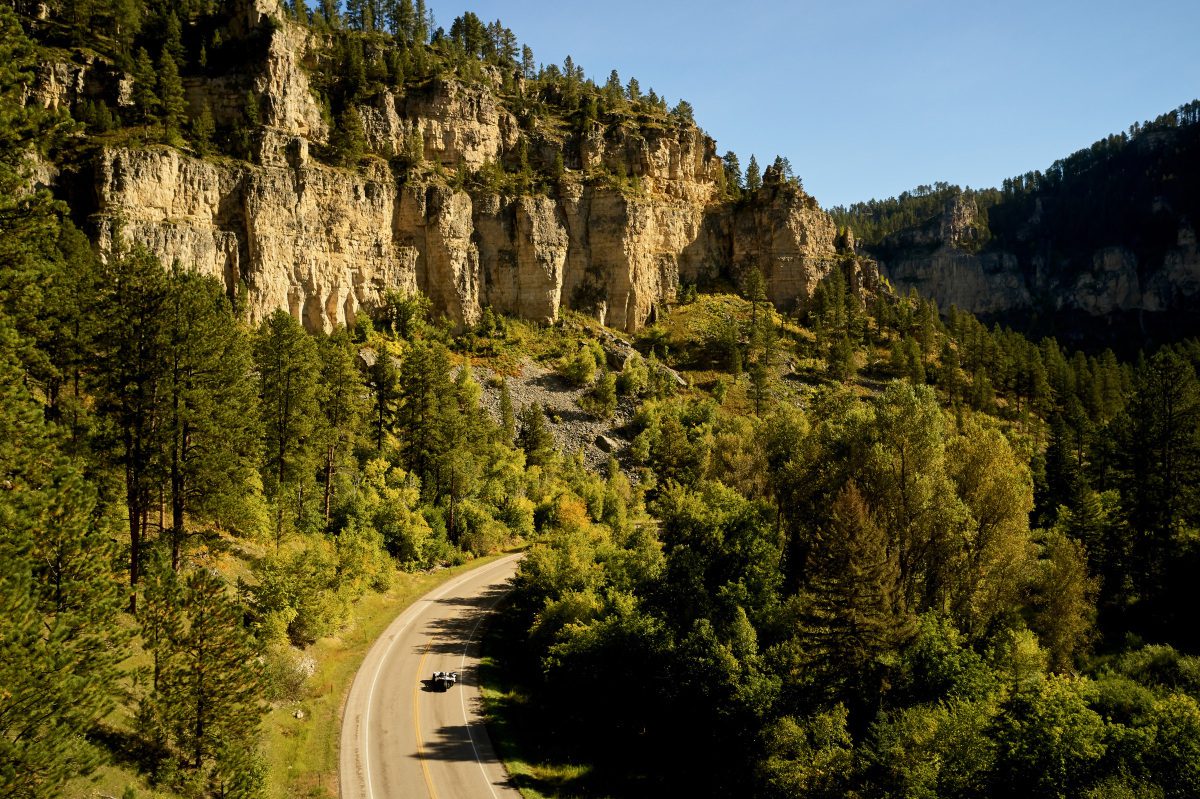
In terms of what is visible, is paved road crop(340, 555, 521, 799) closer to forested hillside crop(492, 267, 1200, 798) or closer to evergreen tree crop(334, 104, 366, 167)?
forested hillside crop(492, 267, 1200, 798)

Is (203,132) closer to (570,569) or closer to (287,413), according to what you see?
(287,413)

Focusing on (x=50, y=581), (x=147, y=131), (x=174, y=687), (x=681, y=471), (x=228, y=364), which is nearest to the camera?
(x=50, y=581)

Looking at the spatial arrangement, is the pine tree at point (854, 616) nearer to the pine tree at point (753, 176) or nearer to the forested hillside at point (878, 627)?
the forested hillside at point (878, 627)

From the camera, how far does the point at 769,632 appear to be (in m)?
23.4

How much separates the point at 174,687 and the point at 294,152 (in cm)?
6923

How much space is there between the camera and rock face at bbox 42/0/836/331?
63.1 m

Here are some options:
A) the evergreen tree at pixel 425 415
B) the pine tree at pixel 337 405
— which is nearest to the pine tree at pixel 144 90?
the pine tree at pixel 337 405

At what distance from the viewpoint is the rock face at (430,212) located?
63062 mm

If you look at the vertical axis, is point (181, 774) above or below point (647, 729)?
above

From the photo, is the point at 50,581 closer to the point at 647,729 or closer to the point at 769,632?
the point at 647,729

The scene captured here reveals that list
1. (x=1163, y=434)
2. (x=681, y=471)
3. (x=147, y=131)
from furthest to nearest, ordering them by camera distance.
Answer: (x=147, y=131) < (x=681, y=471) < (x=1163, y=434)

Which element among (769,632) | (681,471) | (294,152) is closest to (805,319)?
(681,471)

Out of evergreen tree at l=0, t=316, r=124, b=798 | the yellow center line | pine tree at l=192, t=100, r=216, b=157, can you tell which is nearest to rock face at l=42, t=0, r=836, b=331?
pine tree at l=192, t=100, r=216, b=157

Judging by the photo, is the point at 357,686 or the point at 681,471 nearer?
the point at 357,686
